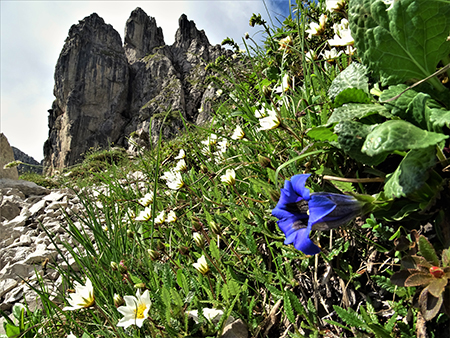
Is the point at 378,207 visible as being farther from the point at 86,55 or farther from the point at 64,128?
the point at 86,55

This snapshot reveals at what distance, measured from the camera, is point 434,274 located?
67 cm

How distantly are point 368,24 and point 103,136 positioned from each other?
46.7 meters

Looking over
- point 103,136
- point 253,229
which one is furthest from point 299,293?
point 103,136

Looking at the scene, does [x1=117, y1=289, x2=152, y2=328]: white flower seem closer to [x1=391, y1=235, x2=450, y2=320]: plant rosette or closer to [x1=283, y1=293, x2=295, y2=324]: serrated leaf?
[x1=283, y1=293, x2=295, y2=324]: serrated leaf

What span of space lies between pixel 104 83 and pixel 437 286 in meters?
50.4

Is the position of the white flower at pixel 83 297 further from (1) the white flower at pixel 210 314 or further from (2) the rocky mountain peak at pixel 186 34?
(2) the rocky mountain peak at pixel 186 34

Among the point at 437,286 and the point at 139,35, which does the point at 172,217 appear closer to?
the point at 437,286

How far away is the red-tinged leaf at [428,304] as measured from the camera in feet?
2.06

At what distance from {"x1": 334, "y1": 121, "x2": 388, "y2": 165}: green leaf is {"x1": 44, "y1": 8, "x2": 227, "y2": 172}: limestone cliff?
4089cm

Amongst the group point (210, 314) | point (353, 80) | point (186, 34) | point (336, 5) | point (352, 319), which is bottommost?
point (352, 319)

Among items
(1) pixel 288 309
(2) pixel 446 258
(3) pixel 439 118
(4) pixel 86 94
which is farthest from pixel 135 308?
(4) pixel 86 94

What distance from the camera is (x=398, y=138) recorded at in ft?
2.12

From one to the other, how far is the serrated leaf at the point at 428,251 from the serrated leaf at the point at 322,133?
389 millimetres

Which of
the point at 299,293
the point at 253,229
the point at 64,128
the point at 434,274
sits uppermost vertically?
the point at 64,128
